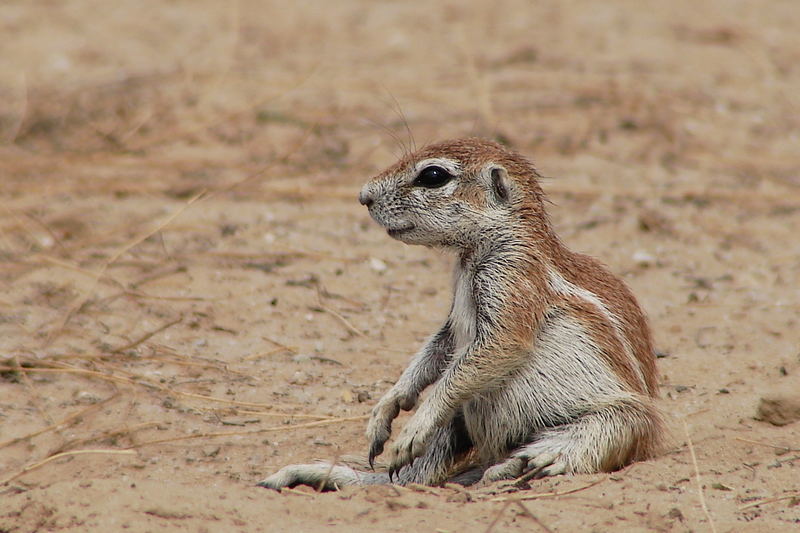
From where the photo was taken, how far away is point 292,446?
4.96m

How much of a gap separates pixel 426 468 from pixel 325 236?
120 inches

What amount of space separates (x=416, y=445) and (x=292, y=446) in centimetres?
84

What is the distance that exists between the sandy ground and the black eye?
3.52 feet

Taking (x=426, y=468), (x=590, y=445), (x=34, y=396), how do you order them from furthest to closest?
1. (x=34, y=396)
2. (x=426, y=468)
3. (x=590, y=445)

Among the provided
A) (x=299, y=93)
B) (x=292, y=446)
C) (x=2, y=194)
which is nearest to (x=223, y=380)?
(x=292, y=446)

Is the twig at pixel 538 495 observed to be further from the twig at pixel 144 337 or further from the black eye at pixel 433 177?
the twig at pixel 144 337

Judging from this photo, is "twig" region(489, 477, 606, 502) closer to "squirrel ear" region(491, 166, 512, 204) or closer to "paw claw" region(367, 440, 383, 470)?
"paw claw" region(367, 440, 383, 470)

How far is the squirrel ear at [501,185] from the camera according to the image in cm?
446

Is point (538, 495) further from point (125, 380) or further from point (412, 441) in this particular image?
point (125, 380)

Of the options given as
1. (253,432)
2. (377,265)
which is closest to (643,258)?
(377,265)

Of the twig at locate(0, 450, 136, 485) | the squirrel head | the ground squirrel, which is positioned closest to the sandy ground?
the twig at locate(0, 450, 136, 485)

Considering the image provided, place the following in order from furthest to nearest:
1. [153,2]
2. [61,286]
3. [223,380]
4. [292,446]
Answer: [153,2] → [61,286] → [223,380] → [292,446]

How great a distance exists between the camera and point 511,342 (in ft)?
14.0

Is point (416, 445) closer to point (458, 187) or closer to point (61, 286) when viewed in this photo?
point (458, 187)
